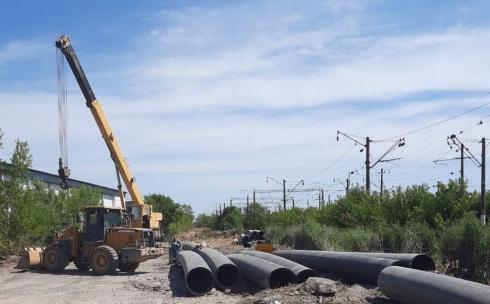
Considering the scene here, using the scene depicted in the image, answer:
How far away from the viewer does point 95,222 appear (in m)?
26.0

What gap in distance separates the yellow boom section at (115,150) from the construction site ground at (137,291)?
7.69m

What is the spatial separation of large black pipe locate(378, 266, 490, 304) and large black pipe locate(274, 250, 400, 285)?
2.15 meters

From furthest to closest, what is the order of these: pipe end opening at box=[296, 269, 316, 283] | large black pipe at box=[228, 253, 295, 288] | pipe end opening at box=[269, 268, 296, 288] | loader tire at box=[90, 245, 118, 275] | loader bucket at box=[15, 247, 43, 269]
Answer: loader bucket at box=[15, 247, 43, 269] < loader tire at box=[90, 245, 118, 275] < pipe end opening at box=[269, 268, 296, 288] < large black pipe at box=[228, 253, 295, 288] < pipe end opening at box=[296, 269, 316, 283]

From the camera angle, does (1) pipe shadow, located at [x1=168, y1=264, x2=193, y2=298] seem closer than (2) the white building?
Yes

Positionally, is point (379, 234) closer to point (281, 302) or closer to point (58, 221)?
point (281, 302)

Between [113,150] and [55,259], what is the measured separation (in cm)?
765

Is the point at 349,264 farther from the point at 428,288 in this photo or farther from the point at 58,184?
the point at 58,184

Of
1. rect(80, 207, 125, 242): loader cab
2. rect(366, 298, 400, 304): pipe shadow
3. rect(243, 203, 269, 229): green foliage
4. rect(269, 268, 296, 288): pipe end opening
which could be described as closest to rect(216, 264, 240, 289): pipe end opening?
rect(269, 268, 296, 288): pipe end opening

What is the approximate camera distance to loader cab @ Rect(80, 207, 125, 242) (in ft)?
84.6

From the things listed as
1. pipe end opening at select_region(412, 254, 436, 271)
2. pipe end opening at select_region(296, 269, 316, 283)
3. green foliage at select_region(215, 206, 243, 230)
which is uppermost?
pipe end opening at select_region(412, 254, 436, 271)

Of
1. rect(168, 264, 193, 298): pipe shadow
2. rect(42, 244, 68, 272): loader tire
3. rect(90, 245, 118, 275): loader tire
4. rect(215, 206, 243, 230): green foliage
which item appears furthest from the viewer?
rect(215, 206, 243, 230): green foliage

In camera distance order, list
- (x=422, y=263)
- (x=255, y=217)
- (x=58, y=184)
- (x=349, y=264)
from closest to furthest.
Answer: (x=422, y=263) → (x=349, y=264) → (x=58, y=184) → (x=255, y=217)

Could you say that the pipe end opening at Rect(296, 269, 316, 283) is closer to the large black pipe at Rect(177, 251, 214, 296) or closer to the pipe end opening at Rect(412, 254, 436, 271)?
the large black pipe at Rect(177, 251, 214, 296)

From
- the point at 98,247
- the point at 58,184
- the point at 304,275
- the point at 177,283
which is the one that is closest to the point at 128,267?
the point at 98,247
